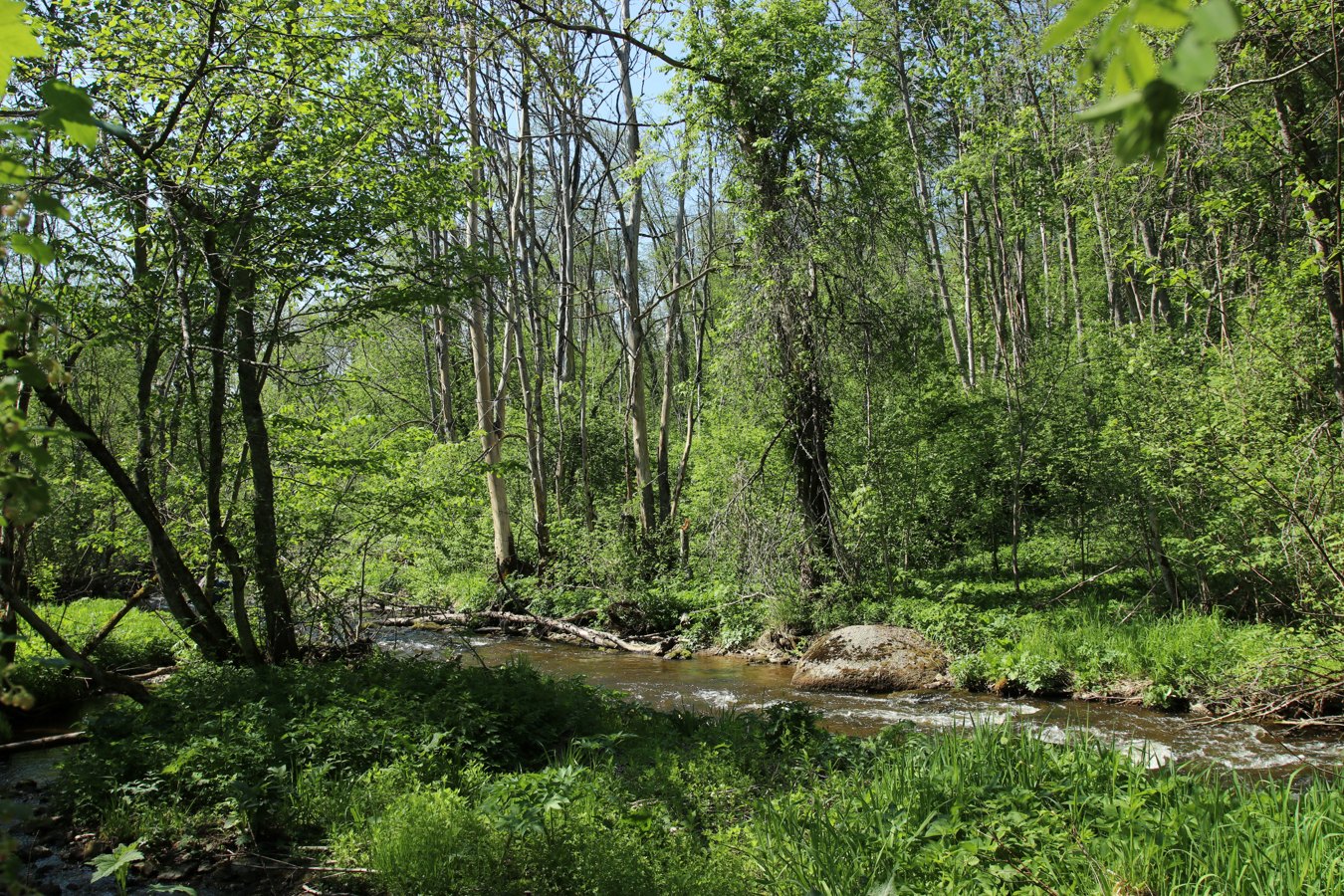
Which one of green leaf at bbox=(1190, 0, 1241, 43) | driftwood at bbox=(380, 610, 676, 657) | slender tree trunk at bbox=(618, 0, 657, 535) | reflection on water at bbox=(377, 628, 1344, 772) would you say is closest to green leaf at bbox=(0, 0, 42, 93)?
green leaf at bbox=(1190, 0, 1241, 43)

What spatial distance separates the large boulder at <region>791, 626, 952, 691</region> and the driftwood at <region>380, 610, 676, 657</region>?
10.3ft

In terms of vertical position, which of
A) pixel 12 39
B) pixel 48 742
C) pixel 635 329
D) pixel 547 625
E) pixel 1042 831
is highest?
pixel 635 329

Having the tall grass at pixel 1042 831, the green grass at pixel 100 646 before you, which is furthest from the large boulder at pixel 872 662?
the green grass at pixel 100 646

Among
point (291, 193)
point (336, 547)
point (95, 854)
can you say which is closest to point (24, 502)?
point (95, 854)

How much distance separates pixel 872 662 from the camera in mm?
10352

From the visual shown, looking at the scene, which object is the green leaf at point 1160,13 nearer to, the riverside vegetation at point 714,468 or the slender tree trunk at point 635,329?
the riverside vegetation at point 714,468

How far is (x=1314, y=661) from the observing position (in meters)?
6.96

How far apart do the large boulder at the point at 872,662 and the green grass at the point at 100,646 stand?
24.3ft

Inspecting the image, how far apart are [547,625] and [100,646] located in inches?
265

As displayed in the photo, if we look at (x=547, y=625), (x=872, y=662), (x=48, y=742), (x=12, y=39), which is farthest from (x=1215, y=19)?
(x=547, y=625)

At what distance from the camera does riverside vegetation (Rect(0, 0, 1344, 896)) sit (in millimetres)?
3832

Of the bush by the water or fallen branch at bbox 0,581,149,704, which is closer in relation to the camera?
fallen branch at bbox 0,581,149,704

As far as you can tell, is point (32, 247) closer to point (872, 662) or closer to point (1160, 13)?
point (1160, 13)

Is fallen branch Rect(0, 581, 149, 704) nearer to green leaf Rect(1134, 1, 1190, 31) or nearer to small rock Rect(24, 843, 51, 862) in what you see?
small rock Rect(24, 843, 51, 862)
